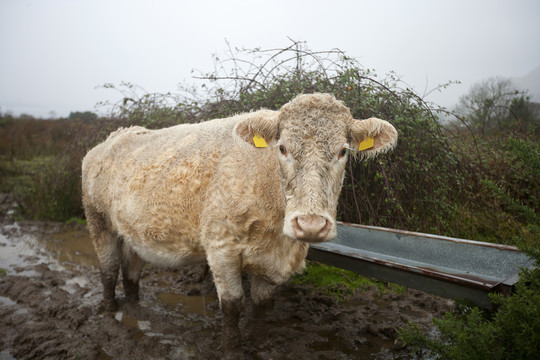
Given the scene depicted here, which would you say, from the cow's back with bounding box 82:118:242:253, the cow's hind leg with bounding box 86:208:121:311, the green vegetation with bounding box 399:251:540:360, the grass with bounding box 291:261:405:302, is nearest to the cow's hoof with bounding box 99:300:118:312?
the cow's hind leg with bounding box 86:208:121:311

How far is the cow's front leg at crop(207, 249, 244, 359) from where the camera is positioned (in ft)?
9.03

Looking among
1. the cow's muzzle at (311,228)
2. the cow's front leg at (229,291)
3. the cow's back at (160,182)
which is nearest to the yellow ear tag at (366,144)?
the cow's muzzle at (311,228)

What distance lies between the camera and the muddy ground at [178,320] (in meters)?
3.07

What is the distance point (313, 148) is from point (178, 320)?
2670mm

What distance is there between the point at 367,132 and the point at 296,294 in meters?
2.53

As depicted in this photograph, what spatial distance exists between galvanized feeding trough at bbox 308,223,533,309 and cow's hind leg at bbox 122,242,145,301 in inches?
86.3

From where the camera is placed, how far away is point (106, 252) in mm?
3988

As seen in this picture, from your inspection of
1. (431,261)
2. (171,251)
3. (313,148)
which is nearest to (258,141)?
(313,148)

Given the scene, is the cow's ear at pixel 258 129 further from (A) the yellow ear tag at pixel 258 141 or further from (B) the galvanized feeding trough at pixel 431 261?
(B) the galvanized feeding trough at pixel 431 261

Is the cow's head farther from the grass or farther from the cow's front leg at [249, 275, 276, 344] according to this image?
the grass

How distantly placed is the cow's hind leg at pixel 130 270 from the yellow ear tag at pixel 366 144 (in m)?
3.03

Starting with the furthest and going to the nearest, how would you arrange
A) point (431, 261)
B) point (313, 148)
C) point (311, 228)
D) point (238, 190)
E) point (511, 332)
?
point (431, 261) < point (238, 190) < point (313, 148) < point (311, 228) < point (511, 332)

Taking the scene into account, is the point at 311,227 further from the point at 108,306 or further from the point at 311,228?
the point at 108,306

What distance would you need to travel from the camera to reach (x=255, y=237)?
8.86ft
